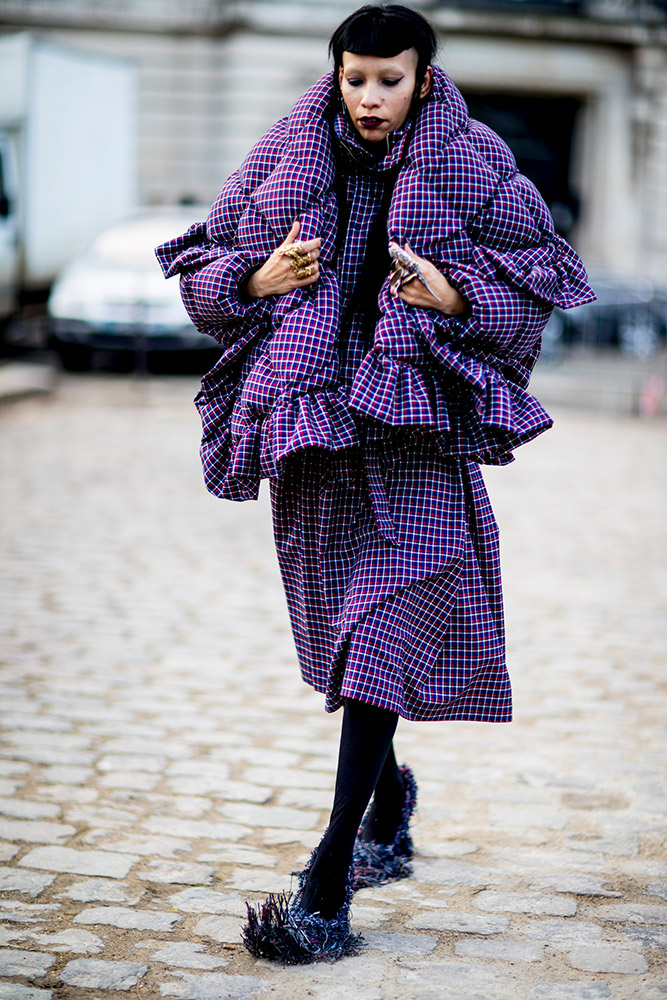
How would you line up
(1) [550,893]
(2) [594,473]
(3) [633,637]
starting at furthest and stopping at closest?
(2) [594,473] → (3) [633,637] → (1) [550,893]

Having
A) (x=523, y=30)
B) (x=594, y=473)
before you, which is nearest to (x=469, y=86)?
(x=523, y=30)

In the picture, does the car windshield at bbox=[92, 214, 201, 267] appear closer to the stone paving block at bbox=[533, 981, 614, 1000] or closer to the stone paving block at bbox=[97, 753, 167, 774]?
the stone paving block at bbox=[97, 753, 167, 774]

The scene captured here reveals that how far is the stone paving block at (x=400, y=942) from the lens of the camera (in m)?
2.83

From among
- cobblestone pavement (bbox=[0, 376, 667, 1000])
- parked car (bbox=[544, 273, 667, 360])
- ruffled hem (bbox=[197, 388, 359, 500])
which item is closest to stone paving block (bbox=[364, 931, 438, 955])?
cobblestone pavement (bbox=[0, 376, 667, 1000])

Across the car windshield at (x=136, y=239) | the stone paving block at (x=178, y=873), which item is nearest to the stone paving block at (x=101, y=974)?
the stone paving block at (x=178, y=873)

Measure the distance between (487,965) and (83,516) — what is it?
17.6ft

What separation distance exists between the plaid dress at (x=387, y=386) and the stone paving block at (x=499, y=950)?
486 mm

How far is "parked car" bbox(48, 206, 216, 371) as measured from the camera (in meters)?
14.2

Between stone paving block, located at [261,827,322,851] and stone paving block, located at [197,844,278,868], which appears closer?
stone paving block, located at [197,844,278,868]

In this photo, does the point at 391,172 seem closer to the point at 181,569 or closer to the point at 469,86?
the point at 181,569

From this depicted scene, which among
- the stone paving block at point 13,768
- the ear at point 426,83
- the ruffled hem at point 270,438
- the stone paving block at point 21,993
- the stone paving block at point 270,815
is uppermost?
the ear at point 426,83

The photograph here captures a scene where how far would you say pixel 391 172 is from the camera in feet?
9.21

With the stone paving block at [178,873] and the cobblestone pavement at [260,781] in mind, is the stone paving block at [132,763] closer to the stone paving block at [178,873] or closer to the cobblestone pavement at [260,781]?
the cobblestone pavement at [260,781]

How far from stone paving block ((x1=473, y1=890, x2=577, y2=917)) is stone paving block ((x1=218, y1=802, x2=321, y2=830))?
622mm
